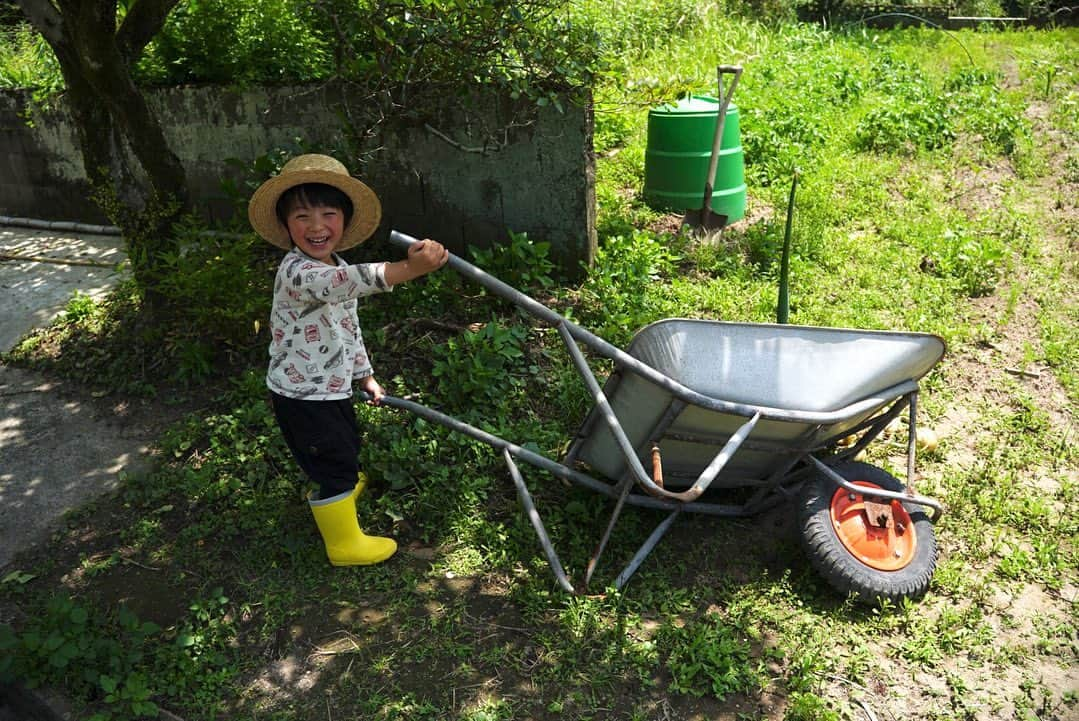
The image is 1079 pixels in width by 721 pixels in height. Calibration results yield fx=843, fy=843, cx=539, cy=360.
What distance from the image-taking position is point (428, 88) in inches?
188

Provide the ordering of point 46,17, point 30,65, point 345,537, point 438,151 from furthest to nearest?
1. point 30,65
2. point 438,151
3. point 46,17
4. point 345,537

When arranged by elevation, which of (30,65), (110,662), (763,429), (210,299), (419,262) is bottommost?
(110,662)

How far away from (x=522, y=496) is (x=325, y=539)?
794 millimetres

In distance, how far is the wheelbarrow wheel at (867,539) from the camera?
10.0 feet

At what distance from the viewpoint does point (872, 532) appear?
10.3ft

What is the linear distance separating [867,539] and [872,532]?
4cm

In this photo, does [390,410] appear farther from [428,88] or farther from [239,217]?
[428,88]

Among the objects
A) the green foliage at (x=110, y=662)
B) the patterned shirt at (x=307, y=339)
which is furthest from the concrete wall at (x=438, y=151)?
the green foliage at (x=110, y=662)

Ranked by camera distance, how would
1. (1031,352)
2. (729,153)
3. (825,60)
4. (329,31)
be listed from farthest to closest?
(825,60), (729,153), (329,31), (1031,352)

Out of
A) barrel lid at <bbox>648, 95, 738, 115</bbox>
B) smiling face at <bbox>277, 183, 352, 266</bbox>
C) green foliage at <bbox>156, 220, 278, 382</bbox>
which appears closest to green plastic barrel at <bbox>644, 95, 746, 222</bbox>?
barrel lid at <bbox>648, 95, 738, 115</bbox>

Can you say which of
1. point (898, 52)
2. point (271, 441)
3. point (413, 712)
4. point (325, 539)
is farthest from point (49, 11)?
point (898, 52)

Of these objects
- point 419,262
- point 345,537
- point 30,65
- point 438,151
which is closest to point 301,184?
point 419,262

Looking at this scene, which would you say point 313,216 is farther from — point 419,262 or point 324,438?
point 324,438

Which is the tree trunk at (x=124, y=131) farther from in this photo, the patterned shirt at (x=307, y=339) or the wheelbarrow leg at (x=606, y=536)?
the wheelbarrow leg at (x=606, y=536)
